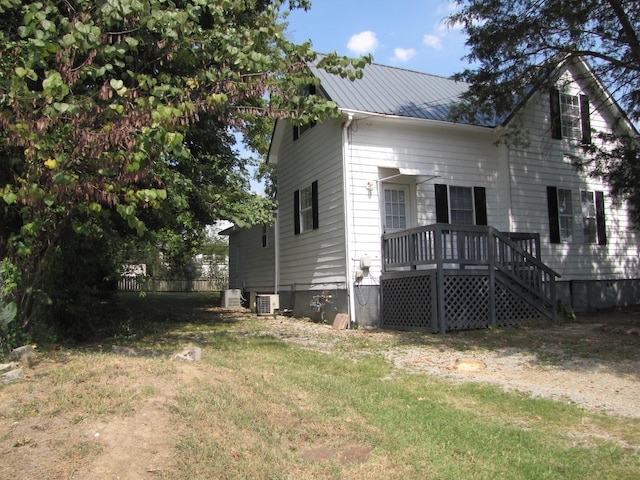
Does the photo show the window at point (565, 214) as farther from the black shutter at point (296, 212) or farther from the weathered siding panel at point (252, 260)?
the weathered siding panel at point (252, 260)

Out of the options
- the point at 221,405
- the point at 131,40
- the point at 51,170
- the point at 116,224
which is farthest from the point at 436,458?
the point at 116,224

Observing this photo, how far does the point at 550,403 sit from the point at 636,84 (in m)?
8.27

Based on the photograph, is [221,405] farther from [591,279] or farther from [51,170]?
[591,279]

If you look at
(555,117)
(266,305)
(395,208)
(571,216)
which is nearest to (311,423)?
(395,208)

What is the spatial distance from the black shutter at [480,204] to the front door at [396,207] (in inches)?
67.9

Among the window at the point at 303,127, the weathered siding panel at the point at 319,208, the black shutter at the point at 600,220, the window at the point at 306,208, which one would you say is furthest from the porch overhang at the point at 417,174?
the black shutter at the point at 600,220

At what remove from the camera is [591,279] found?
1377cm

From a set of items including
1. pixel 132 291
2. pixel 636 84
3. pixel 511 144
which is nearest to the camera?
pixel 636 84

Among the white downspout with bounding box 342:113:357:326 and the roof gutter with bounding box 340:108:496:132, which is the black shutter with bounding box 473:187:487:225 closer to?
the roof gutter with bounding box 340:108:496:132

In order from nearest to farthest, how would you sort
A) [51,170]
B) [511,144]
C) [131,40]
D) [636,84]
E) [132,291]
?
[51,170] < [131,40] < [636,84] < [511,144] < [132,291]

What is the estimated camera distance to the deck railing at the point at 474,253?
10148 millimetres

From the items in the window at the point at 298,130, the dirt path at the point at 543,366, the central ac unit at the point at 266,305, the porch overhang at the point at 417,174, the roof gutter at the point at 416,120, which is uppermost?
the window at the point at 298,130

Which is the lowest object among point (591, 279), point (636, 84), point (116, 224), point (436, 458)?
point (436, 458)

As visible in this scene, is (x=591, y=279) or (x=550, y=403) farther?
(x=591, y=279)
